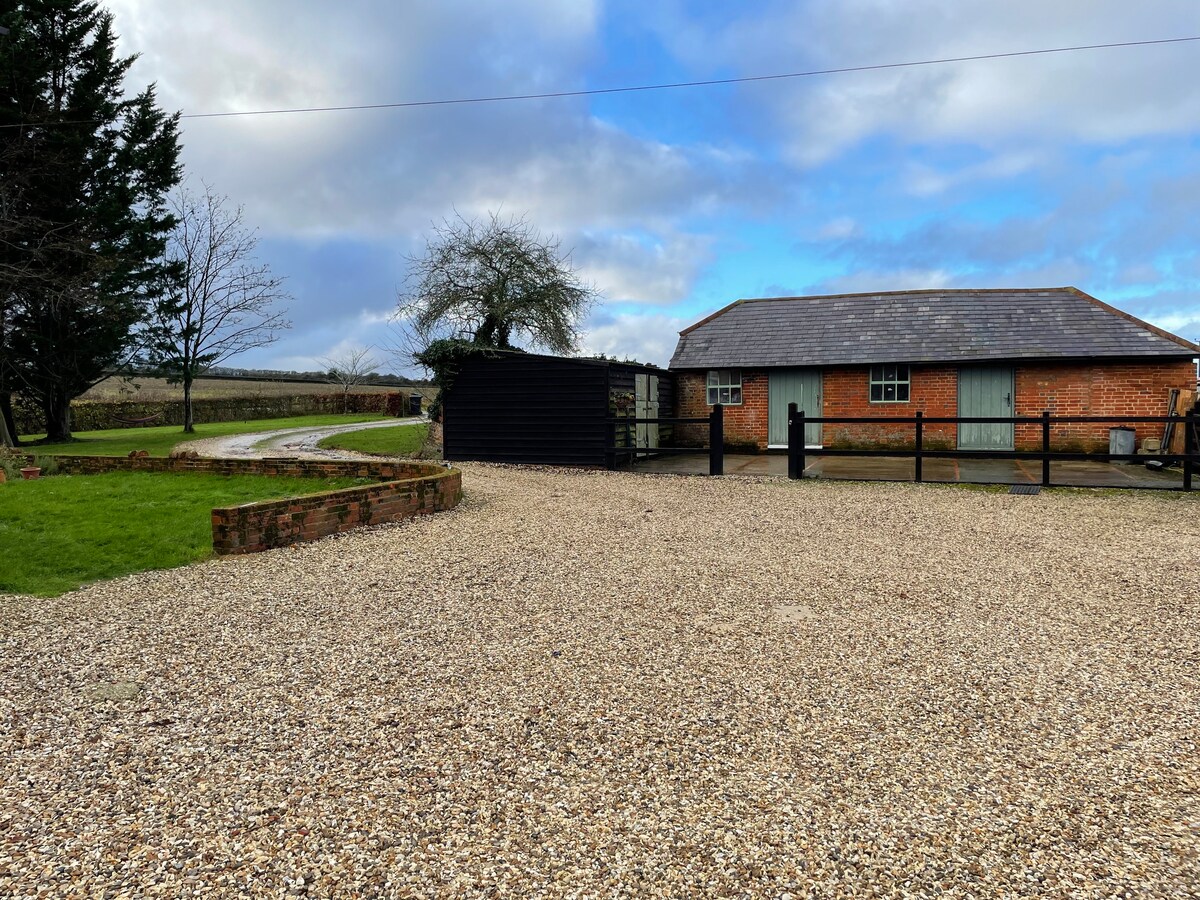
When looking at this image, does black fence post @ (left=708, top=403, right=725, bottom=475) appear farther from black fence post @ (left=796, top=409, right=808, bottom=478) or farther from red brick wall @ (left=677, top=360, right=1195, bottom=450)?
red brick wall @ (left=677, top=360, right=1195, bottom=450)

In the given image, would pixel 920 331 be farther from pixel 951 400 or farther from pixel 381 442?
pixel 381 442

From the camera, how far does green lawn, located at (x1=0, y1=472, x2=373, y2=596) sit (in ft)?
20.3

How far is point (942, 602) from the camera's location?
18.1ft

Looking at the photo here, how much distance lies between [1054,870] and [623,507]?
7.71 meters

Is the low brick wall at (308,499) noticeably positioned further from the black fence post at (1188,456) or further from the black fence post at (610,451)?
the black fence post at (1188,456)


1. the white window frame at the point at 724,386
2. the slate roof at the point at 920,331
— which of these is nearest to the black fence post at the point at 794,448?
the slate roof at the point at 920,331

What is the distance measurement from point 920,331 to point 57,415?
25.4m

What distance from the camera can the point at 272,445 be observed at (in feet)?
63.7

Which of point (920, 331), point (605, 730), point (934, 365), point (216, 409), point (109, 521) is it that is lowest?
point (605, 730)

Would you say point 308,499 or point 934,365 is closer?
point 308,499

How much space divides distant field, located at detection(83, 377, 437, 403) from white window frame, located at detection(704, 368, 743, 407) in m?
17.2

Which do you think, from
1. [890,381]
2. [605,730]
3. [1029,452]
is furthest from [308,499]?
[890,381]

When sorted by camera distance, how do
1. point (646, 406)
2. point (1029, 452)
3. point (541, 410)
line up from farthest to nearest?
point (646, 406)
point (541, 410)
point (1029, 452)

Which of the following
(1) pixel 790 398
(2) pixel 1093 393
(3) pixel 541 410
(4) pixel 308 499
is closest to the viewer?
(4) pixel 308 499
